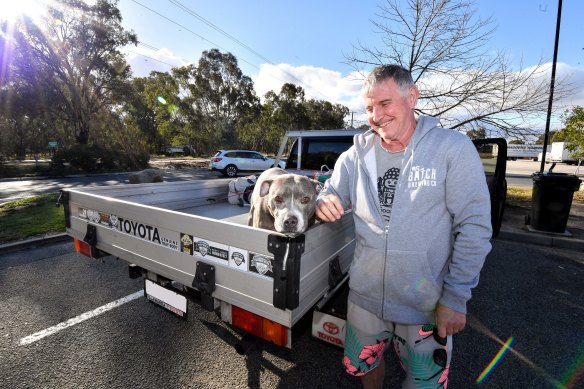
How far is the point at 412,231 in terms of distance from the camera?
5.38ft

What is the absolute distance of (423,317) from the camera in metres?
1.72

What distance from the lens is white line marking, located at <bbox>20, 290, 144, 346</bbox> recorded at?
2.98 meters

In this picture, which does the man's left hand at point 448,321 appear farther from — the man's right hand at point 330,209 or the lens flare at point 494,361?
the lens flare at point 494,361

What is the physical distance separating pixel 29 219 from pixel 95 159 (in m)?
18.6

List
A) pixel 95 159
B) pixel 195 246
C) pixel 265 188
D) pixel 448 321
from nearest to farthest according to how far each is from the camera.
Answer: pixel 448 321
pixel 195 246
pixel 265 188
pixel 95 159

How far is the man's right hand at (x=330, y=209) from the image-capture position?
1.88 metres

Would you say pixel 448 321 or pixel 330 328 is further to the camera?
pixel 330 328

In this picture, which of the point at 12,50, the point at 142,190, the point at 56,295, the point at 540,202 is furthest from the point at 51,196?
the point at 12,50

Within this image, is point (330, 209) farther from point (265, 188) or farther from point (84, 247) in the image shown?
point (84, 247)

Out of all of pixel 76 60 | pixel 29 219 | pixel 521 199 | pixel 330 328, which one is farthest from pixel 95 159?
pixel 521 199

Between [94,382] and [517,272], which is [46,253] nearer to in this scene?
[94,382]

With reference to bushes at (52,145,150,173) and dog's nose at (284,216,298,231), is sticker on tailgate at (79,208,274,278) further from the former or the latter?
bushes at (52,145,150,173)

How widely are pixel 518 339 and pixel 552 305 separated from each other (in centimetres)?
126

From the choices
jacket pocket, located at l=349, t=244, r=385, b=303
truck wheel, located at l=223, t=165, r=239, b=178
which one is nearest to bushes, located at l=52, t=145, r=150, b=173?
truck wheel, located at l=223, t=165, r=239, b=178
